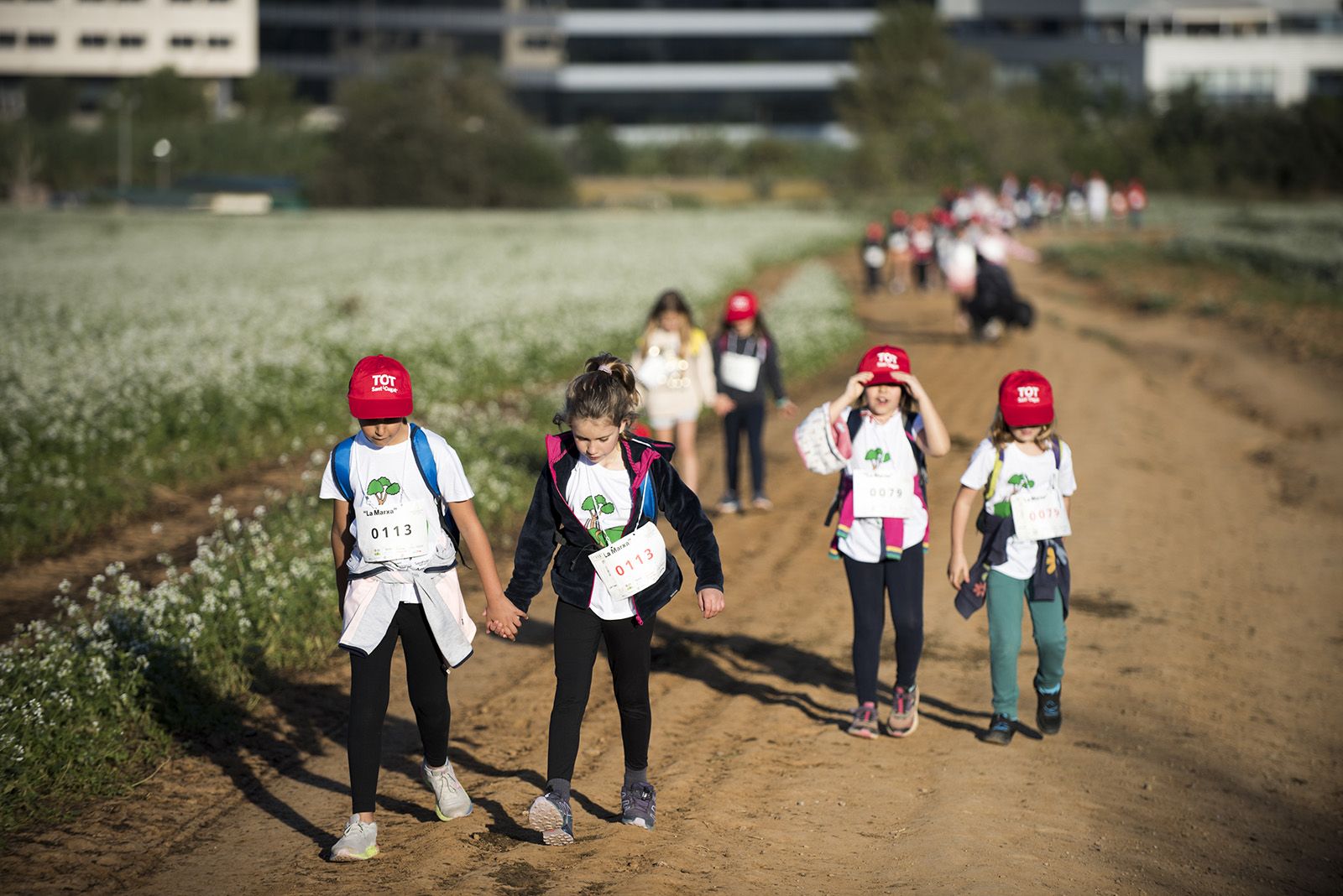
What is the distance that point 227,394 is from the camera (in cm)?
1538

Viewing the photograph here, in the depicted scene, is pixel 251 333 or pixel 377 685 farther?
pixel 251 333

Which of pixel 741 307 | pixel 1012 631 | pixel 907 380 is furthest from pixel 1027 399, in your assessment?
pixel 741 307

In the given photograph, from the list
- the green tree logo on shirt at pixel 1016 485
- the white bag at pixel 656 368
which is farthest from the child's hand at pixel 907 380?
the white bag at pixel 656 368

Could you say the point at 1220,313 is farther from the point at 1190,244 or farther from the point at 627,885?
the point at 627,885

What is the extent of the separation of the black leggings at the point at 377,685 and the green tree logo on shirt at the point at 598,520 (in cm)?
75

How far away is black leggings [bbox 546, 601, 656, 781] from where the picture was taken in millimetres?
5637

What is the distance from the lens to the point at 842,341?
2314cm

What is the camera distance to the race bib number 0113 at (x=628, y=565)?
5.55 m

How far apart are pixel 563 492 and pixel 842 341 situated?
17.9m

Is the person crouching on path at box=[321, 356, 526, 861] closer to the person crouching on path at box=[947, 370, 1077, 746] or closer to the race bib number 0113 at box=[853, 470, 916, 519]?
the race bib number 0113 at box=[853, 470, 916, 519]

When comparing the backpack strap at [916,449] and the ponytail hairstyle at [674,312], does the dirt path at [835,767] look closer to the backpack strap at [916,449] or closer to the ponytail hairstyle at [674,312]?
the backpack strap at [916,449]

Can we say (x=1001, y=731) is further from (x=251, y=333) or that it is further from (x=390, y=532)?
(x=251, y=333)

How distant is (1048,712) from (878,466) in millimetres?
1569

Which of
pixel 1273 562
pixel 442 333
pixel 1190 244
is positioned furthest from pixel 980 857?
pixel 1190 244
